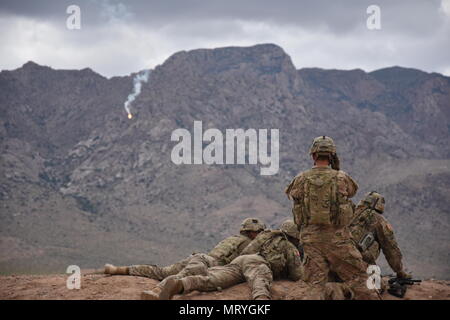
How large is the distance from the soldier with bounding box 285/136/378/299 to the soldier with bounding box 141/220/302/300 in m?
0.93

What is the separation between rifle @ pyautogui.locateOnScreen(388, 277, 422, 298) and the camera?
427 inches

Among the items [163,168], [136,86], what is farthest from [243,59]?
[163,168]

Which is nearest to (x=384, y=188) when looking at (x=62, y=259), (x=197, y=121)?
(x=197, y=121)

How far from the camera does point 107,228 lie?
80.3 meters

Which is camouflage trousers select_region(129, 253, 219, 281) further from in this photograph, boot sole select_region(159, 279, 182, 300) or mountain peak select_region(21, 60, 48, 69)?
mountain peak select_region(21, 60, 48, 69)

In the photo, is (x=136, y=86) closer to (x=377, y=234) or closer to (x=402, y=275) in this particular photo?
(x=377, y=234)

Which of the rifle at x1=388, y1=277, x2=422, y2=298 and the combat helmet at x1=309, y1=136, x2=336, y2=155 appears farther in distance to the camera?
the rifle at x1=388, y1=277, x2=422, y2=298

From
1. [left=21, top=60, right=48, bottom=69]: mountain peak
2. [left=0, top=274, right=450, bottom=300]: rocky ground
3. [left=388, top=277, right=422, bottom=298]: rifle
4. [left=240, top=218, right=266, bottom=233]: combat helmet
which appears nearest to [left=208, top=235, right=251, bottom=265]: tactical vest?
[left=240, top=218, right=266, bottom=233]: combat helmet

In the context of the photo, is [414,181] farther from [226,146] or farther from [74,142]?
[74,142]

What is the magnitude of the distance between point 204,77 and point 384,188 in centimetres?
5106

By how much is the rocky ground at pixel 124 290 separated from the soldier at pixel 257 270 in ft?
0.66

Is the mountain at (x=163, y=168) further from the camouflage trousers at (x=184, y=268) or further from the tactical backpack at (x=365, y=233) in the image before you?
the tactical backpack at (x=365, y=233)

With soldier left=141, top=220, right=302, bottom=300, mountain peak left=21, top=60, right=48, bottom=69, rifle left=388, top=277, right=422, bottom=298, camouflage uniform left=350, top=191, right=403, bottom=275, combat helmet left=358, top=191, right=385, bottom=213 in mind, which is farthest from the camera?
mountain peak left=21, top=60, right=48, bottom=69

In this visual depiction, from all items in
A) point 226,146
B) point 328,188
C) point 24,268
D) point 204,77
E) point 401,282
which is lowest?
point 24,268
